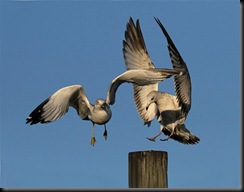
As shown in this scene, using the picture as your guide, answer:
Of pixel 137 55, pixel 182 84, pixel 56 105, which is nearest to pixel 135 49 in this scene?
pixel 137 55

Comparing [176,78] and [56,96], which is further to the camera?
[176,78]

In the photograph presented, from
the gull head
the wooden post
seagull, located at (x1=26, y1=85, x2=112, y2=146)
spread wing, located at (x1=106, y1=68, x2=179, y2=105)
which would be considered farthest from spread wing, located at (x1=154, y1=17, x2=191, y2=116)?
the wooden post

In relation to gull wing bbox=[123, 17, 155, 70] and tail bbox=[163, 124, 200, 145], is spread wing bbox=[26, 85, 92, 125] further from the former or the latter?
gull wing bbox=[123, 17, 155, 70]

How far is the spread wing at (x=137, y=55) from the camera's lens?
8867 millimetres

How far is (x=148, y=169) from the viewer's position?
185 inches

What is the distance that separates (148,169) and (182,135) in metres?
3.94

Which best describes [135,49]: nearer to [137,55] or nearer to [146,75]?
[137,55]

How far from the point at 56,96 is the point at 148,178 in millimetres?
1645

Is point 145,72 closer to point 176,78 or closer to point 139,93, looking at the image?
point 176,78

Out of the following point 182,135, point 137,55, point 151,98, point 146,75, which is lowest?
point 182,135

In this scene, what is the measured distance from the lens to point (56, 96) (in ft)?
19.5

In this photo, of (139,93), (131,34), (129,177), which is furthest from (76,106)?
(131,34)

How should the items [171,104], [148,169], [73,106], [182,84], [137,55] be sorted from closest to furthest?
[148,169]
[73,106]
[182,84]
[171,104]
[137,55]

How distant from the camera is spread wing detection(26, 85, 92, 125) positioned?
229 inches
